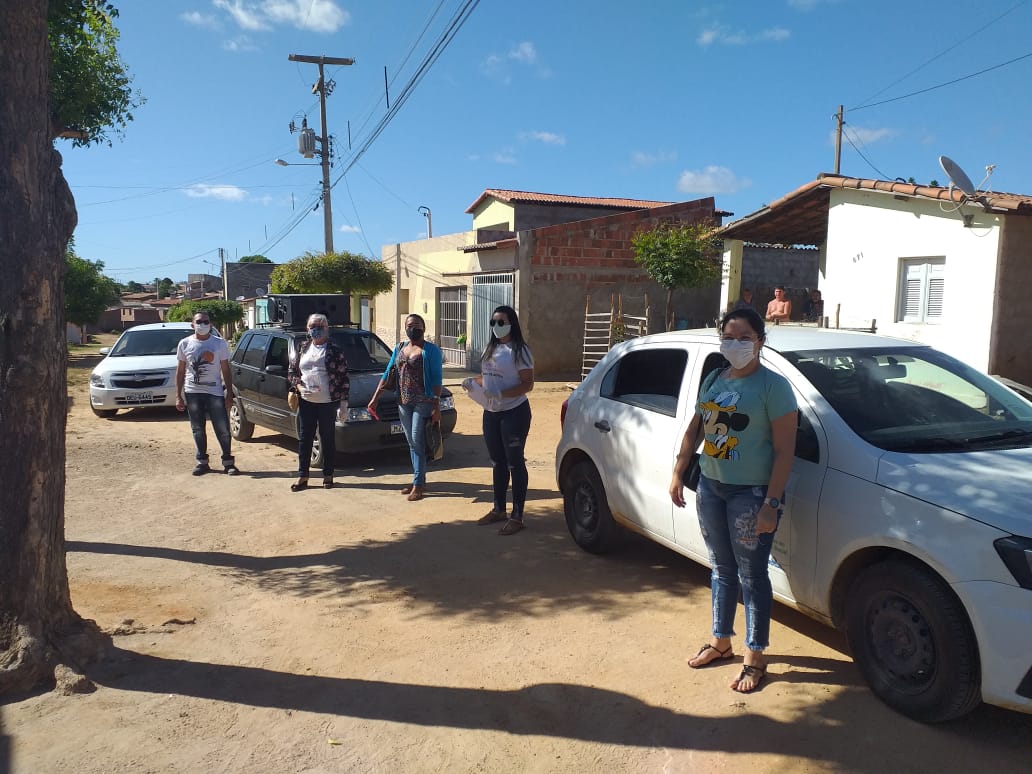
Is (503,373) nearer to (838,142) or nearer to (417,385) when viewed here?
(417,385)

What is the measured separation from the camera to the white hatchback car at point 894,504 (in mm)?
2883

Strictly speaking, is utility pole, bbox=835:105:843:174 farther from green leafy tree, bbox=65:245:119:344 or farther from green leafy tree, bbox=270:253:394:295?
green leafy tree, bbox=65:245:119:344

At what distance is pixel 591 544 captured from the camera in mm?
5590

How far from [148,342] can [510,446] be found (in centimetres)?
1064

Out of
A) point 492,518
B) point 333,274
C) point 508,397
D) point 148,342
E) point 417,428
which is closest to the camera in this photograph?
point 508,397

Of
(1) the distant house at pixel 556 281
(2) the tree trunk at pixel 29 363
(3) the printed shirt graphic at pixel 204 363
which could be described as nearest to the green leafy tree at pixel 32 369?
(2) the tree trunk at pixel 29 363

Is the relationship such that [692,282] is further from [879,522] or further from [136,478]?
[879,522]

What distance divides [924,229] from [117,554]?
11674 millimetres

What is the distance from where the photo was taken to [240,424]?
1073 centimetres

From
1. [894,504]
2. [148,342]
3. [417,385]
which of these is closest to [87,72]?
[148,342]

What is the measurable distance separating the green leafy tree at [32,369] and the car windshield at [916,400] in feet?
12.4

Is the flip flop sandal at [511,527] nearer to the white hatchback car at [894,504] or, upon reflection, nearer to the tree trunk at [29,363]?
the white hatchback car at [894,504]

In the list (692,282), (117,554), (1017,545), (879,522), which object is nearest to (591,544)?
(879,522)

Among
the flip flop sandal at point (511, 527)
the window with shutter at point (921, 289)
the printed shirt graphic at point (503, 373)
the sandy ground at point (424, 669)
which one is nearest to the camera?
the sandy ground at point (424, 669)
